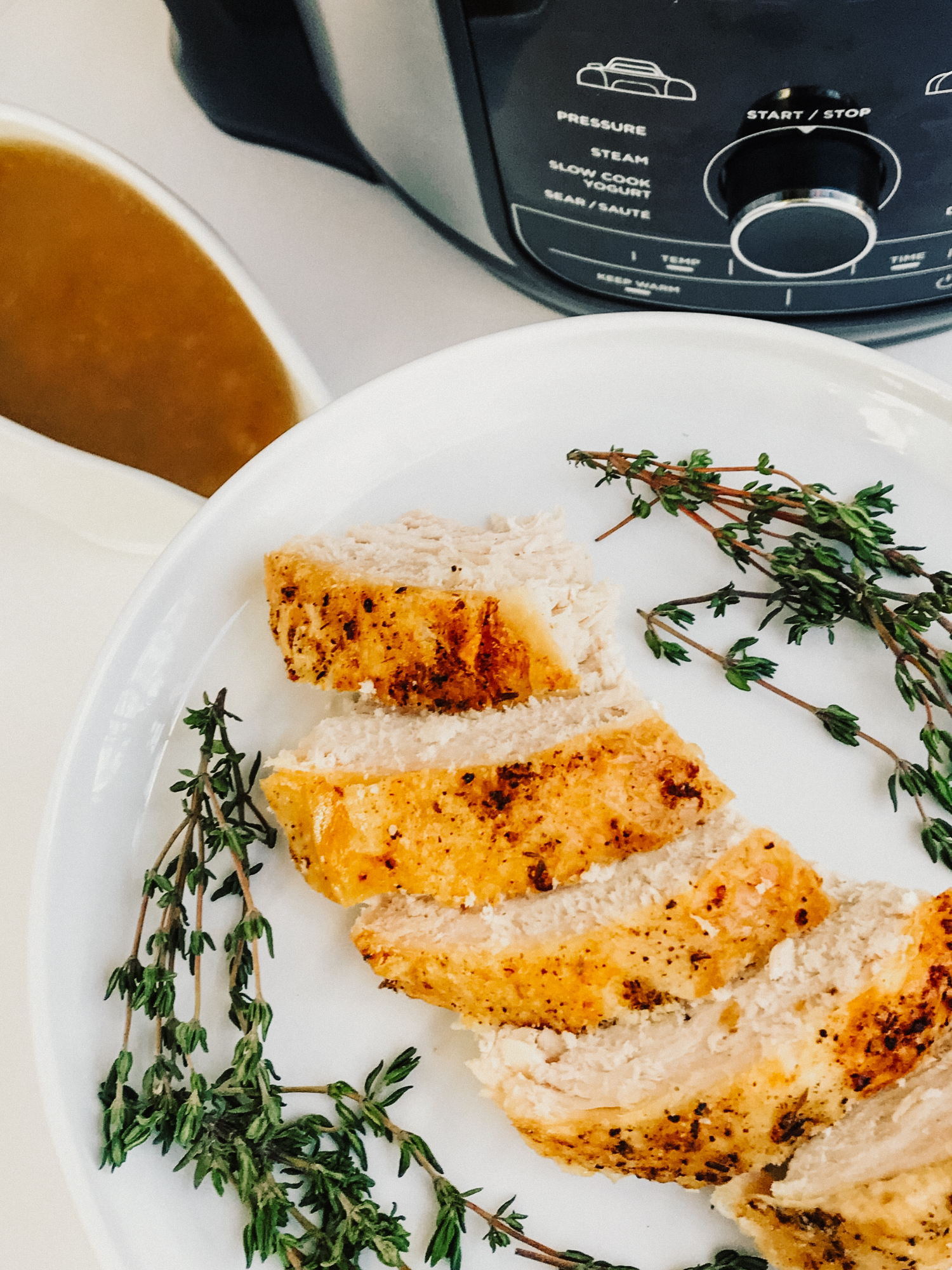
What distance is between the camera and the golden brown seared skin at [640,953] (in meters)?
0.98

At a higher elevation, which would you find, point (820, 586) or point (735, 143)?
point (735, 143)

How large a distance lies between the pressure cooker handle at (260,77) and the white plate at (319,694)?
1.40 ft

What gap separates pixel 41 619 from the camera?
58.1 inches

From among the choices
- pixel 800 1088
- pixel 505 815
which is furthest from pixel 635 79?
pixel 800 1088

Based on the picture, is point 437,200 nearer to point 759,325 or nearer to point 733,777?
point 759,325

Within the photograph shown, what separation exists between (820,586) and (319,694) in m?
0.55

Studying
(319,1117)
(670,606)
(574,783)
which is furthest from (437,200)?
(319,1117)

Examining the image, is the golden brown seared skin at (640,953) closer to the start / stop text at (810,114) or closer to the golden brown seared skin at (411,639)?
the golden brown seared skin at (411,639)

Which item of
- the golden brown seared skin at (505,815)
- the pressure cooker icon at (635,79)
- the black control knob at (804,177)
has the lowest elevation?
the golden brown seared skin at (505,815)

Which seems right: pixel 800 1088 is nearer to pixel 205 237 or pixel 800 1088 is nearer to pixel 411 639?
pixel 411 639

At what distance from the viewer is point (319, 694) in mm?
1160

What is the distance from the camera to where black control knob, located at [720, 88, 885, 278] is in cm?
88

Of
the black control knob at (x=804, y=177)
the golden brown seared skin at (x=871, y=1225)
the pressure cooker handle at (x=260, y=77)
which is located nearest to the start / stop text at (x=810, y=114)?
the black control knob at (x=804, y=177)

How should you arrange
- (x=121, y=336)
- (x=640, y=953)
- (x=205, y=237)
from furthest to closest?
1. (x=121, y=336)
2. (x=205, y=237)
3. (x=640, y=953)
